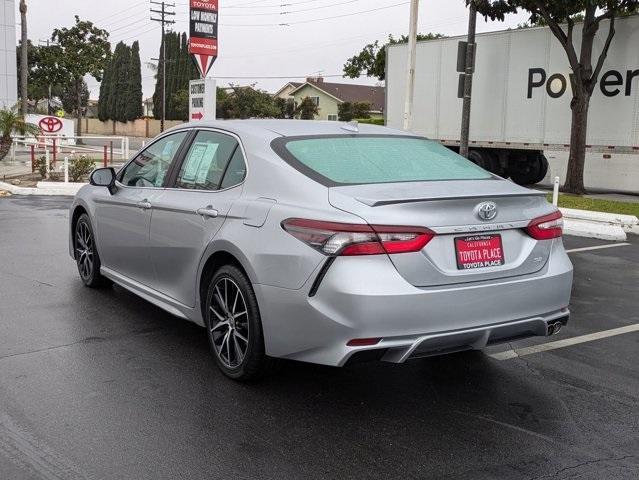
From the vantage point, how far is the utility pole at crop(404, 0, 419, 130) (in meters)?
22.0

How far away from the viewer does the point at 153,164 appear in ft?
19.4

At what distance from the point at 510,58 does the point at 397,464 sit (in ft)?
59.2

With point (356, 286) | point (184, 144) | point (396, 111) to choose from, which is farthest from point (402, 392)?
point (396, 111)

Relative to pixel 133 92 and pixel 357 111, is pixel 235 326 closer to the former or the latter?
pixel 357 111

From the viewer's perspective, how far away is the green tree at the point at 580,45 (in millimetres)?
16875

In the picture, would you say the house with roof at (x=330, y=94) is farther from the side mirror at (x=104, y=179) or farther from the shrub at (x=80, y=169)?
the side mirror at (x=104, y=179)

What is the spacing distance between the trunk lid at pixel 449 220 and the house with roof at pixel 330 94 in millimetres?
72049

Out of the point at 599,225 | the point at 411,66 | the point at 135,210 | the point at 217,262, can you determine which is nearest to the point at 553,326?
the point at 217,262

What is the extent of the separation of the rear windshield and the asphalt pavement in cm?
129

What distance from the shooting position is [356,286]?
375 cm

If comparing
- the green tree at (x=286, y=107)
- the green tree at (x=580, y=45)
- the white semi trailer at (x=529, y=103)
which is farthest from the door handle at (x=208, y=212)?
the green tree at (x=286, y=107)

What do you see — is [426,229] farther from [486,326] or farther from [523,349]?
[523,349]

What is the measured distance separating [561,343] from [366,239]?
252 centimetres

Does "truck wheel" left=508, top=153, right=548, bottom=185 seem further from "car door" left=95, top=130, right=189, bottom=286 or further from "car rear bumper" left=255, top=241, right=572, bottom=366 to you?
"car rear bumper" left=255, top=241, right=572, bottom=366
